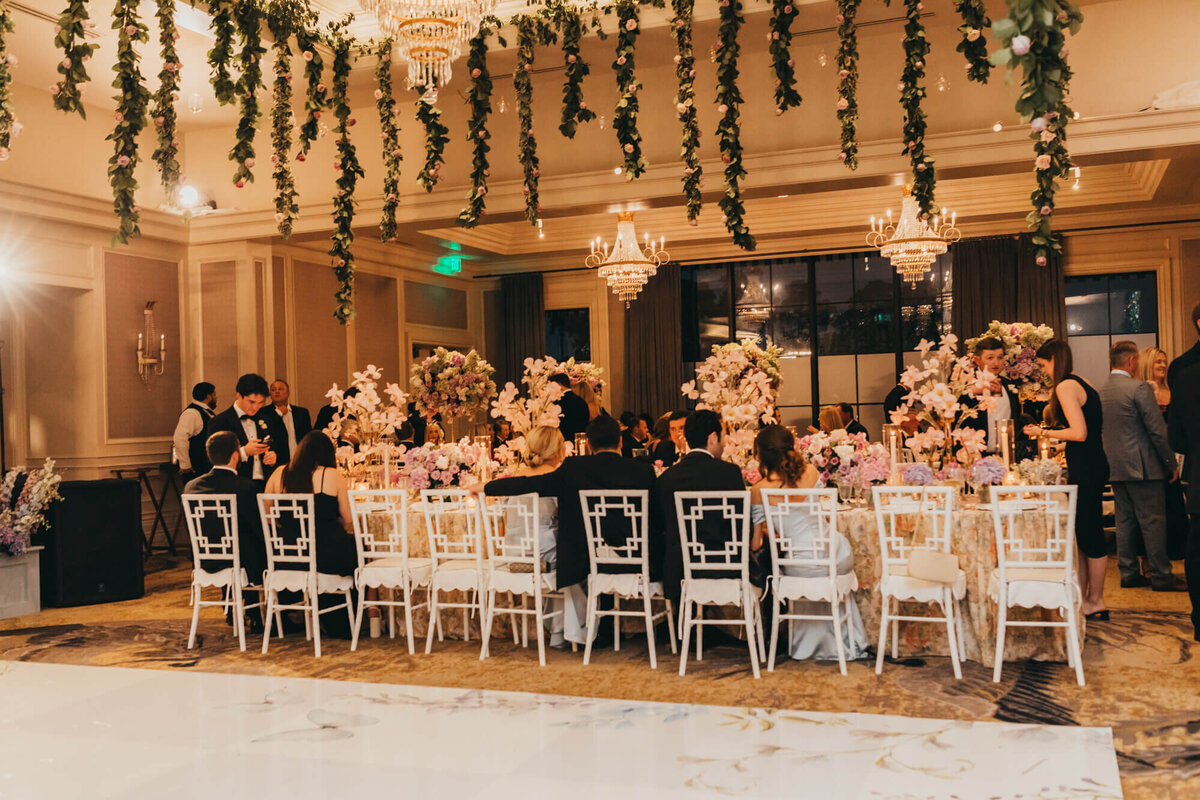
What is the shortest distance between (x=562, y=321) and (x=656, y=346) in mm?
1598

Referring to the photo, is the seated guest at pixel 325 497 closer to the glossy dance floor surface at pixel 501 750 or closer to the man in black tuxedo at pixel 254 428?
the glossy dance floor surface at pixel 501 750

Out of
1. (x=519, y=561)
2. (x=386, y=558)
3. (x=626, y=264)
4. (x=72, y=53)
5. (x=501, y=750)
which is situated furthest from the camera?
(x=626, y=264)

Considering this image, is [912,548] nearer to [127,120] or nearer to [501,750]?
[501,750]

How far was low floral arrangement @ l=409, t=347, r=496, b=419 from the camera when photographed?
716 centimetres

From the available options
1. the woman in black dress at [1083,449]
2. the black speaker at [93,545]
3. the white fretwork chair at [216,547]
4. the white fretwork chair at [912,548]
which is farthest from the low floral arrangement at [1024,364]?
the black speaker at [93,545]

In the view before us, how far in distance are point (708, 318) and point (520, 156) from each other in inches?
244

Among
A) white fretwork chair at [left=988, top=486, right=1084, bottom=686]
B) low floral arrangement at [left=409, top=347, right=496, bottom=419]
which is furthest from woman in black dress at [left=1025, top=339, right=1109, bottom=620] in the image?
low floral arrangement at [left=409, top=347, right=496, bottom=419]

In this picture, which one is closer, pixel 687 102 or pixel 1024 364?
pixel 687 102

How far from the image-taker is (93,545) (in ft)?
26.0

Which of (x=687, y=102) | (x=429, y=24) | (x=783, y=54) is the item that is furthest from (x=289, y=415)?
(x=783, y=54)

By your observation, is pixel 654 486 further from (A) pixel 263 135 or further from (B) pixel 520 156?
(A) pixel 263 135

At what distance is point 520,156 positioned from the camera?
7676mm

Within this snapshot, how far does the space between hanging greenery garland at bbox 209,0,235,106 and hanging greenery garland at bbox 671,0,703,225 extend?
2932 millimetres

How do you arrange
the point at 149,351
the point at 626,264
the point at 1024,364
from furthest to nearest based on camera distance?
the point at 626,264
the point at 149,351
the point at 1024,364
